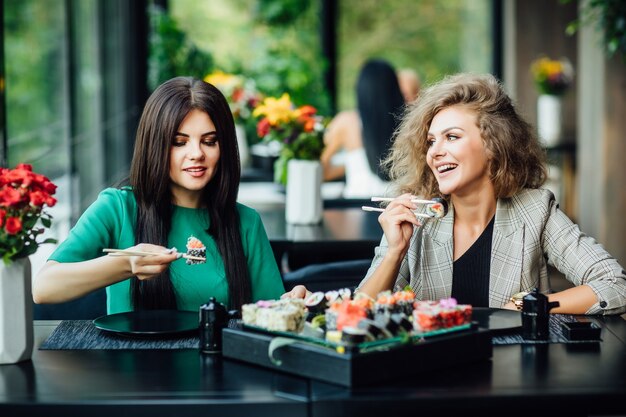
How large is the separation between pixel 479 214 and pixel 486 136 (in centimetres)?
21

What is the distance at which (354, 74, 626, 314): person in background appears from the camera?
2467 millimetres

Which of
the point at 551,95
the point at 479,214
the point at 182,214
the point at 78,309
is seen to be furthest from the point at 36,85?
the point at 551,95

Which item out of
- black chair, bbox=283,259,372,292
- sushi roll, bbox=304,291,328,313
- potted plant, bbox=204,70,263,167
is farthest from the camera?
potted plant, bbox=204,70,263,167

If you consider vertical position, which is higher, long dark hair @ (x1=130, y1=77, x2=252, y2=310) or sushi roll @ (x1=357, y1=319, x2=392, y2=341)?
long dark hair @ (x1=130, y1=77, x2=252, y2=310)

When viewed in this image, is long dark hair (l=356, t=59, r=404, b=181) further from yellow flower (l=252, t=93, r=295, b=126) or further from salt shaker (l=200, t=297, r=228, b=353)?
salt shaker (l=200, t=297, r=228, b=353)

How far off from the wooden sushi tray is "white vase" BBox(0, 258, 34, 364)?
380mm

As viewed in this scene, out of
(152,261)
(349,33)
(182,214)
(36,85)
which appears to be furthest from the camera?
(349,33)

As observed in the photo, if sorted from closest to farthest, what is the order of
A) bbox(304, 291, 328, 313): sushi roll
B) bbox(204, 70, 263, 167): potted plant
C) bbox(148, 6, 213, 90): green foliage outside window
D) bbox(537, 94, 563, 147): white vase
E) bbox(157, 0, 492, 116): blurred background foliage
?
bbox(304, 291, 328, 313): sushi roll
bbox(204, 70, 263, 167): potted plant
bbox(148, 6, 213, 90): green foliage outside window
bbox(537, 94, 563, 147): white vase
bbox(157, 0, 492, 116): blurred background foliage

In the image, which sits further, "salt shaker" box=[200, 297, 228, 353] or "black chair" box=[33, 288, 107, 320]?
"black chair" box=[33, 288, 107, 320]

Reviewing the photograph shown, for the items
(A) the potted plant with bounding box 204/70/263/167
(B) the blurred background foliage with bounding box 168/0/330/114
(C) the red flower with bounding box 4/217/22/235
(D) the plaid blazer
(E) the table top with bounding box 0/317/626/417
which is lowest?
(E) the table top with bounding box 0/317/626/417

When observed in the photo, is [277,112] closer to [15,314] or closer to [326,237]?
[326,237]

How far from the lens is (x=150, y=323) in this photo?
2096mm

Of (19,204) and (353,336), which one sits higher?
(19,204)

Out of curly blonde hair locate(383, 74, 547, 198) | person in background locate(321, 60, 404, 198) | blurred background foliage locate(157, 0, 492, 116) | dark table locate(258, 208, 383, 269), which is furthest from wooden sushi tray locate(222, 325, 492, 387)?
blurred background foliage locate(157, 0, 492, 116)
